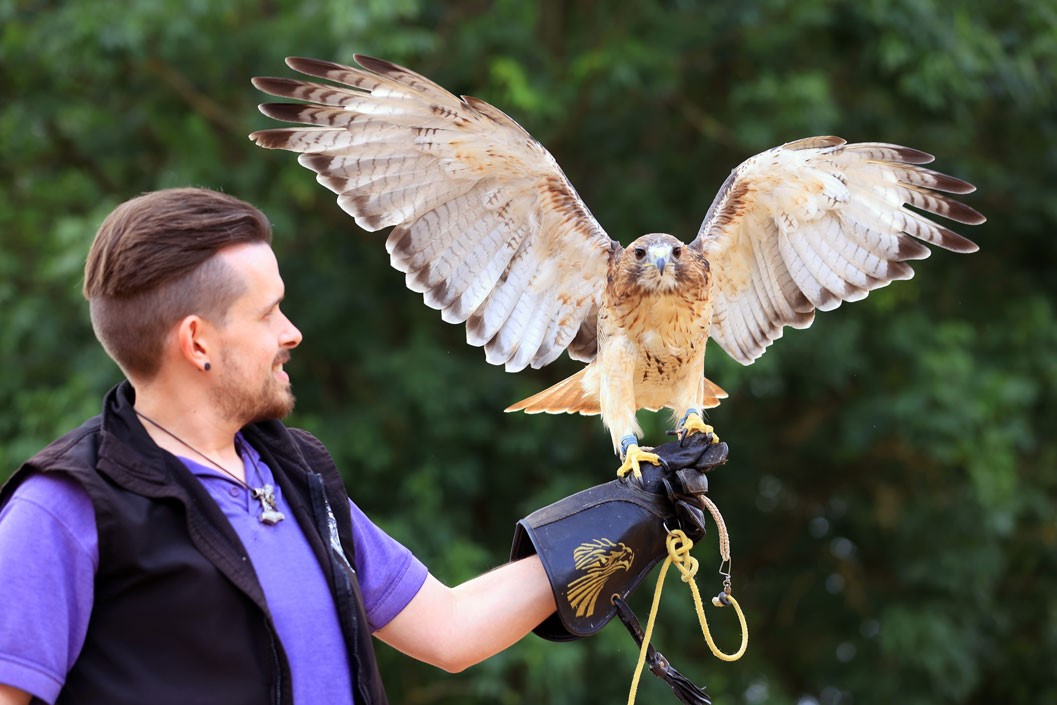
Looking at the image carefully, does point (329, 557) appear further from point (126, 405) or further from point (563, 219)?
point (563, 219)

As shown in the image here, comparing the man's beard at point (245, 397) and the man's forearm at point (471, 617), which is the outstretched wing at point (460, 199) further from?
the man's forearm at point (471, 617)

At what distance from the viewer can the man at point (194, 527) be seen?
1650mm

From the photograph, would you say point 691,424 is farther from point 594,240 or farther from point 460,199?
point 460,199

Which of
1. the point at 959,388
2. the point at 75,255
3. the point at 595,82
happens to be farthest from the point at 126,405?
the point at 959,388

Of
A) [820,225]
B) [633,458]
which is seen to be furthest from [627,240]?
[633,458]

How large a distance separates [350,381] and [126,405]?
557 cm

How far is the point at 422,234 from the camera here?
3006 mm

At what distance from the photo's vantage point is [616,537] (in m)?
2.35

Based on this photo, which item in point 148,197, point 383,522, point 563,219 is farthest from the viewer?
point 383,522

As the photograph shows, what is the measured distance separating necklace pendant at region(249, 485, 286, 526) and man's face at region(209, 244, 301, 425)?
0.36 feet

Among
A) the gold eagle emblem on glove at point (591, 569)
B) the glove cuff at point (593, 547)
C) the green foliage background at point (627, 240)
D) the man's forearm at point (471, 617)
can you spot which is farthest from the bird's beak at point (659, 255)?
the green foliage background at point (627, 240)

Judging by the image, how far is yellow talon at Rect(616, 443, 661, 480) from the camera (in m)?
2.50

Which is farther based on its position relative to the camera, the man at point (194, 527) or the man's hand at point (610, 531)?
the man's hand at point (610, 531)

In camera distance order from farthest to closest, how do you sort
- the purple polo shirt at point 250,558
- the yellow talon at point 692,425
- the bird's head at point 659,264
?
the bird's head at point 659,264 → the yellow talon at point 692,425 → the purple polo shirt at point 250,558
